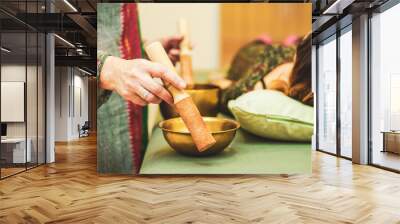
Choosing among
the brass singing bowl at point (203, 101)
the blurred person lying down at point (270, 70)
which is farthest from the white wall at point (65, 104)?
the blurred person lying down at point (270, 70)

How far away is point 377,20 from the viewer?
7.33 metres

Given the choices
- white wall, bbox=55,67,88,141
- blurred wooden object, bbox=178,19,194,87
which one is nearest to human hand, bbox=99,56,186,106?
blurred wooden object, bbox=178,19,194,87

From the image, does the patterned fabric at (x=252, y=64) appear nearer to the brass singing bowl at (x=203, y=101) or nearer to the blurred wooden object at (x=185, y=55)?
the brass singing bowl at (x=203, y=101)

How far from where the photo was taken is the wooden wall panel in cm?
590

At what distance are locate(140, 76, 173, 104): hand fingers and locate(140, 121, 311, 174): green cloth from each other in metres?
0.50

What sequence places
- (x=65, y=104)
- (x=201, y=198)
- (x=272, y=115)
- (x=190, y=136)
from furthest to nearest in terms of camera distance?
1. (x=65, y=104)
2. (x=272, y=115)
3. (x=190, y=136)
4. (x=201, y=198)

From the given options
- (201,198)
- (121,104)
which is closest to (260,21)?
(121,104)

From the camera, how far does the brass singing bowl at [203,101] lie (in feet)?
19.1

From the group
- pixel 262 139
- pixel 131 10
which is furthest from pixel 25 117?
pixel 262 139

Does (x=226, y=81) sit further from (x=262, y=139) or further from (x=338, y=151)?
(x=338, y=151)

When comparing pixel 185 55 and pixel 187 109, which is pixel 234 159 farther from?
pixel 185 55

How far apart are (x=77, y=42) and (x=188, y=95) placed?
672cm

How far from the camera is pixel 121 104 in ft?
19.2

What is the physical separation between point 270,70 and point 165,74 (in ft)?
5.24
